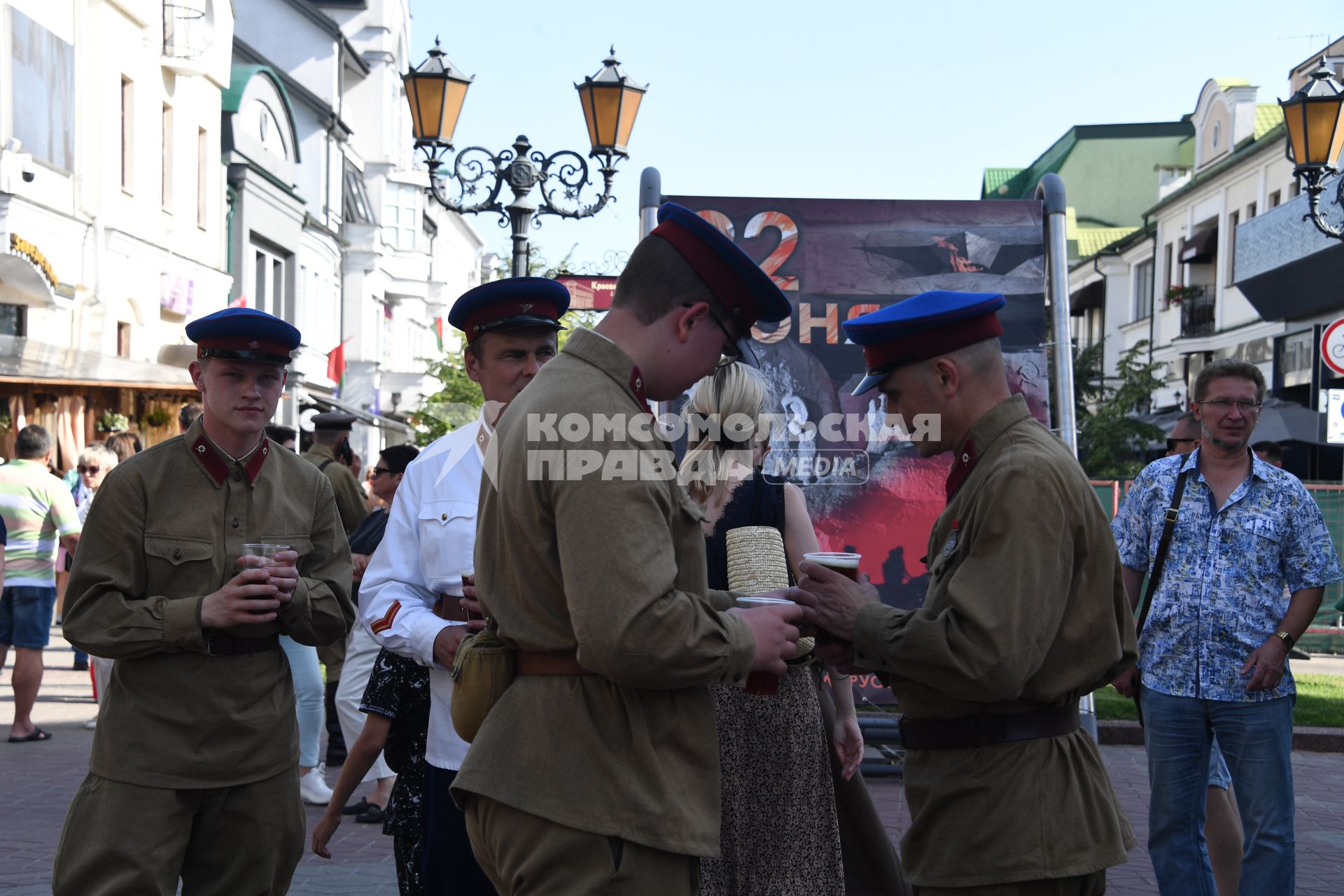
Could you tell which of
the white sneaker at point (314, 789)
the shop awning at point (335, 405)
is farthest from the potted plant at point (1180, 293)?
the white sneaker at point (314, 789)

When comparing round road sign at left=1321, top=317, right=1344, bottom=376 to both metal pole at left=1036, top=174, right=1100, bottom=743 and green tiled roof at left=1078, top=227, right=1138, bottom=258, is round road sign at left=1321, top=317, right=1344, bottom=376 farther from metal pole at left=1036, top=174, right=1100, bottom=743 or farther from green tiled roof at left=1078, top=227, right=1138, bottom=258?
green tiled roof at left=1078, top=227, right=1138, bottom=258

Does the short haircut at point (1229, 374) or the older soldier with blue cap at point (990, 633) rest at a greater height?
the short haircut at point (1229, 374)

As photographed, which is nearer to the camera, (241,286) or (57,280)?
(57,280)

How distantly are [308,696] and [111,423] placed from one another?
12417 millimetres

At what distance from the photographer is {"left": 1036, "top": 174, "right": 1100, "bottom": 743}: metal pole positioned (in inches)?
277

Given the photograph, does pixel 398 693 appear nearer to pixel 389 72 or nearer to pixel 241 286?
pixel 241 286

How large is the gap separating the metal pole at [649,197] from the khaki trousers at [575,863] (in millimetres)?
4848

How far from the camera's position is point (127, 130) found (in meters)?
23.3

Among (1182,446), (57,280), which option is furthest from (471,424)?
(57,280)

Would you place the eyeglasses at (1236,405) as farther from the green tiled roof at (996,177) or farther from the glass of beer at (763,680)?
the green tiled roof at (996,177)

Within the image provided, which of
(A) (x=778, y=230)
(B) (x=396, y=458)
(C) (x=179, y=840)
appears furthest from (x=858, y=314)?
(C) (x=179, y=840)

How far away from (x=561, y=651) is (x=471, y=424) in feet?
6.18

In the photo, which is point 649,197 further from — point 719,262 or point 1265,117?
point 1265,117

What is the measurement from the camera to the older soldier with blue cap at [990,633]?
2.86m
